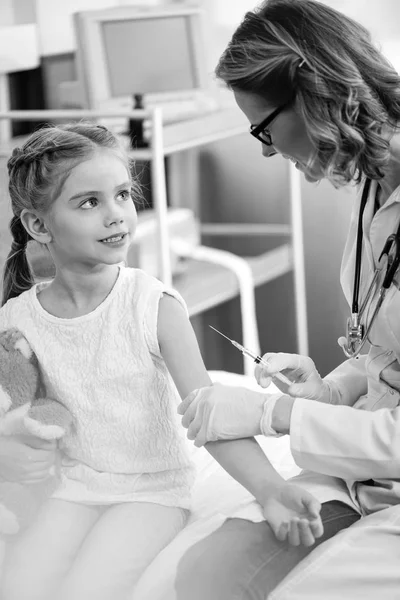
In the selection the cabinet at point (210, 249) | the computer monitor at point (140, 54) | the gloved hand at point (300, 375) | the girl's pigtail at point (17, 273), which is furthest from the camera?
the computer monitor at point (140, 54)

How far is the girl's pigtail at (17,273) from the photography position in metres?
1.50

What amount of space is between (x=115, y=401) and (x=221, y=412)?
8.1 inches

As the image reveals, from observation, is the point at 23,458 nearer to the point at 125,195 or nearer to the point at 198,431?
the point at 198,431

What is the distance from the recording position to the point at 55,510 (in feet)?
4.37

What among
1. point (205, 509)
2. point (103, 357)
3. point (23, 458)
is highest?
point (103, 357)

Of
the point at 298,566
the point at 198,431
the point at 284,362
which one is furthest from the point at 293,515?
the point at 284,362

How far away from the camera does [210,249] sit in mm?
3117

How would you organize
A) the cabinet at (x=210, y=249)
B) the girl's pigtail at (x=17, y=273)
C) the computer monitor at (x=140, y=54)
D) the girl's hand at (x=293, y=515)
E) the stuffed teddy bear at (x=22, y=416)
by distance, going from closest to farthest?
the girl's hand at (x=293, y=515)
the stuffed teddy bear at (x=22, y=416)
the girl's pigtail at (x=17, y=273)
the cabinet at (x=210, y=249)
the computer monitor at (x=140, y=54)

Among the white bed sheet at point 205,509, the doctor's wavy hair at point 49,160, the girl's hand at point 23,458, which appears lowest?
the white bed sheet at point 205,509

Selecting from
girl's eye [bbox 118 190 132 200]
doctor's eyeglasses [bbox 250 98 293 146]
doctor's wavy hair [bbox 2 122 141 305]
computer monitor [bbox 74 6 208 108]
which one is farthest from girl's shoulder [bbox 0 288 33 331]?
computer monitor [bbox 74 6 208 108]

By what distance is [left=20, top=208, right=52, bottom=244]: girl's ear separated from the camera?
4.66 feet

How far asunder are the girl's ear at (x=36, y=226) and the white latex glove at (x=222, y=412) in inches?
14.6

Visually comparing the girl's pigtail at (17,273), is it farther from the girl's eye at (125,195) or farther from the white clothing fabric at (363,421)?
the white clothing fabric at (363,421)

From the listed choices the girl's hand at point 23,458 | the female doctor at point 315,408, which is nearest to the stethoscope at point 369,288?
the female doctor at point 315,408
